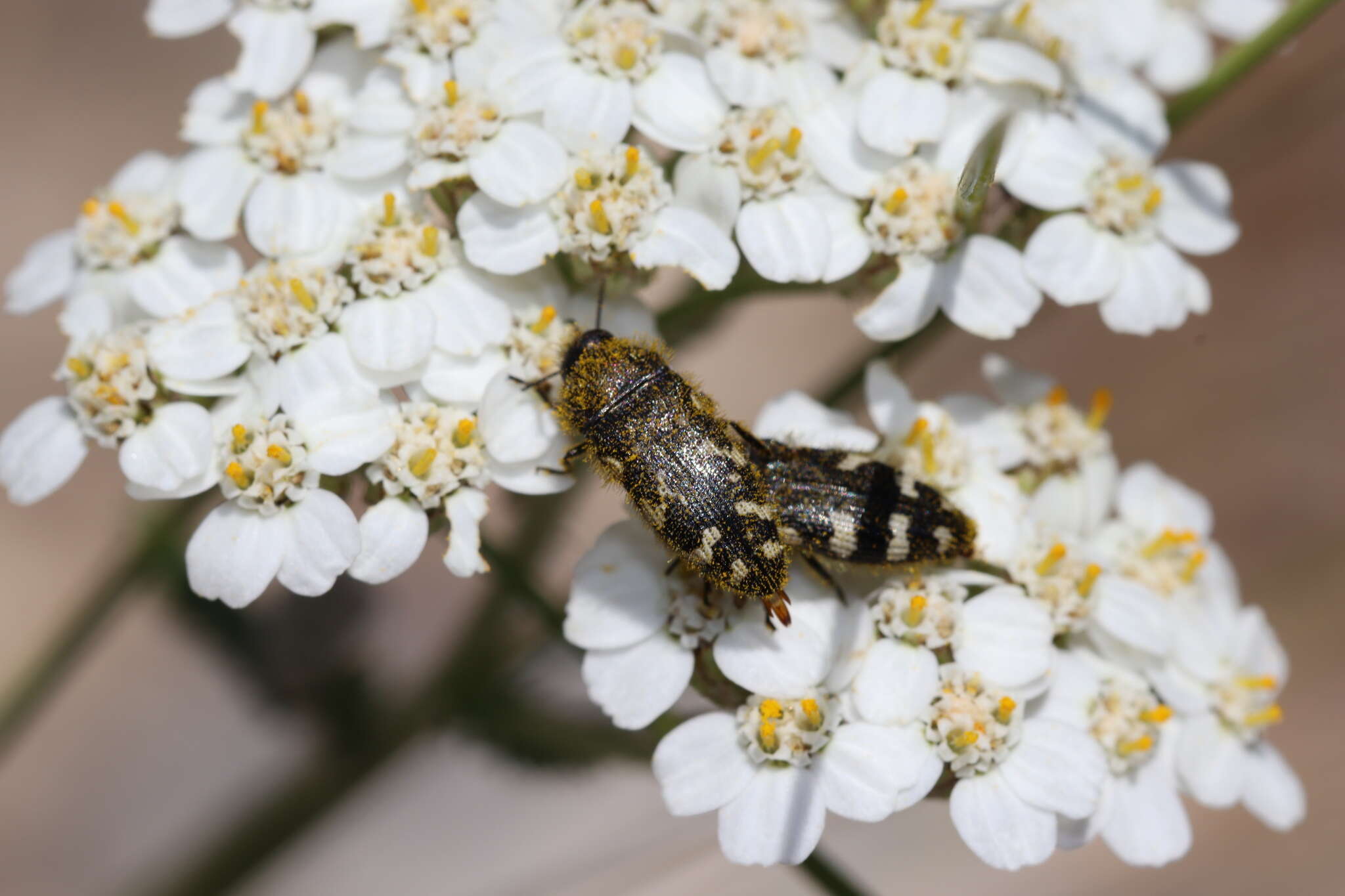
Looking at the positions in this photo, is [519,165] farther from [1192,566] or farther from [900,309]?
[1192,566]

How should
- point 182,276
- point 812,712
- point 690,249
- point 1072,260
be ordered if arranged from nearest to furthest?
point 812,712 < point 690,249 < point 182,276 < point 1072,260

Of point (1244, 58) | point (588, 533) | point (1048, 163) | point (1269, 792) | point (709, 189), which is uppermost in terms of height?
point (1244, 58)

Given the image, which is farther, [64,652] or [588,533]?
[588,533]

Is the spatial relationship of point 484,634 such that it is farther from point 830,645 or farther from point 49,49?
point 49,49

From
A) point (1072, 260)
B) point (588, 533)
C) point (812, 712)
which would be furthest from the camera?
point (588, 533)

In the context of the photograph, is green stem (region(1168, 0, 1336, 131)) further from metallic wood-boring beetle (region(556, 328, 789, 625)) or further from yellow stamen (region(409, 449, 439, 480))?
yellow stamen (region(409, 449, 439, 480))

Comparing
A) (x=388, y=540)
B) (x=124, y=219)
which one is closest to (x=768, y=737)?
(x=388, y=540)

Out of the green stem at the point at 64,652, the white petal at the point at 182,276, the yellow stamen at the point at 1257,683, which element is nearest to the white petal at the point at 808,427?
the yellow stamen at the point at 1257,683

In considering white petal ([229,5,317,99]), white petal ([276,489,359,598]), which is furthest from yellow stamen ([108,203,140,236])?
white petal ([276,489,359,598])
